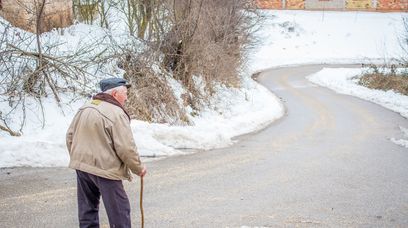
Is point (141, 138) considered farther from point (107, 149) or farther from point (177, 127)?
point (107, 149)

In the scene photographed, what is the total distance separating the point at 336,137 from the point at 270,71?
97.8 feet

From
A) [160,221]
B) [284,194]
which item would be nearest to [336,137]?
[284,194]

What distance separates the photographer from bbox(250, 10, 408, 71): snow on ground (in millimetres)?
51875

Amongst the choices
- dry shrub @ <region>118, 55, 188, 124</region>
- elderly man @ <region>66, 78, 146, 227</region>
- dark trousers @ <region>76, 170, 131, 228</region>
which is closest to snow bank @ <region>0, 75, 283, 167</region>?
dry shrub @ <region>118, 55, 188, 124</region>

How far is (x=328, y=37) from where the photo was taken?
56.6 metres

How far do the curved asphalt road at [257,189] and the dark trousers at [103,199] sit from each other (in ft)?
3.61

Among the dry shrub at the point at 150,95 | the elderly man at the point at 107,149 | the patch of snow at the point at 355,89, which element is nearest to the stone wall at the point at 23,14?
the dry shrub at the point at 150,95

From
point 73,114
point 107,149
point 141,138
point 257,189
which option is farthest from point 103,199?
point 73,114

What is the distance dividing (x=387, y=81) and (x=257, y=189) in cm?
2446

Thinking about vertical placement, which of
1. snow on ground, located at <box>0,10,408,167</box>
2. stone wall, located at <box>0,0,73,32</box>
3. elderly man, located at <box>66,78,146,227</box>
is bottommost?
snow on ground, located at <box>0,10,408,167</box>

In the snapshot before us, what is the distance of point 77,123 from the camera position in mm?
4660

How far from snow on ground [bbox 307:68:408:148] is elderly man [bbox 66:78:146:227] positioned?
10.4 metres

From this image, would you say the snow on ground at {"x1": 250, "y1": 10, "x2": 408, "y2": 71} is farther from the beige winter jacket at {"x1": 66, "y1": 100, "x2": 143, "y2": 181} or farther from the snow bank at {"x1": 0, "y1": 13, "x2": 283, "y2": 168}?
the beige winter jacket at {"x1": 66, "y1": 100, "x2": 143, "y2": 181}

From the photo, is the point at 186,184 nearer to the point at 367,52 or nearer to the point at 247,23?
the point at 247,23
